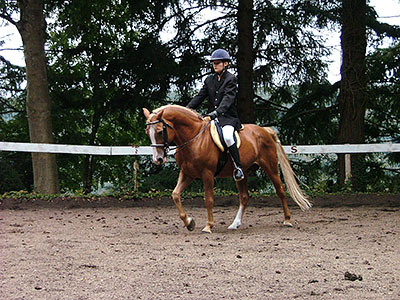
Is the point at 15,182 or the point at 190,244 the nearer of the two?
the point at 190,244

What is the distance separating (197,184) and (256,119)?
14.7 ft

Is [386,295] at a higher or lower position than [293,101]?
lower

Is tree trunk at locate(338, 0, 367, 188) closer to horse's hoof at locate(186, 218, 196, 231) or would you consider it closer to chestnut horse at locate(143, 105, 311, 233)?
chestnut horse at locate(143, 105, 311, 233)

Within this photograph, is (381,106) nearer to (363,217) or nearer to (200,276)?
(363,217)

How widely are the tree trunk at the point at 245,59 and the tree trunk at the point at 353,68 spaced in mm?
2839

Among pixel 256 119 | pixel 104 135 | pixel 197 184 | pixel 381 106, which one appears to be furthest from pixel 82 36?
pixel 381 106

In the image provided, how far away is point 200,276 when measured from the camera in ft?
20.0

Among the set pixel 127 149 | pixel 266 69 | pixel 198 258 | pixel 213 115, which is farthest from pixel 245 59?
pixel 198 258

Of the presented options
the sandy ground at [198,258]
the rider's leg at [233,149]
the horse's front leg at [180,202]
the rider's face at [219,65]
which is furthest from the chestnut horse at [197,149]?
the rider's face at [219,65]

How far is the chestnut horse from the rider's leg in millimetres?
204

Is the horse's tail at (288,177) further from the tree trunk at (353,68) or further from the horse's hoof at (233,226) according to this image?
the tree trunk at (353,68)

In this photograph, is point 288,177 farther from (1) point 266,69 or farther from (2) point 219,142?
(1) point 266,69

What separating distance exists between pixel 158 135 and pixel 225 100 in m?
1.31

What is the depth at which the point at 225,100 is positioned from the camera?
9.38 meters
